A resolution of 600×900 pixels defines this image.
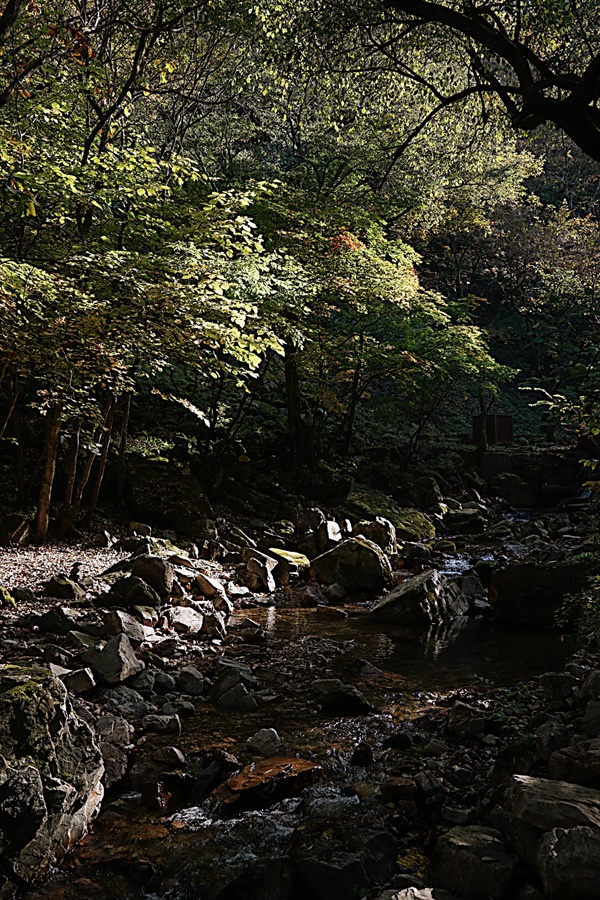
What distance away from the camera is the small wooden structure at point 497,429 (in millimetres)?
27672

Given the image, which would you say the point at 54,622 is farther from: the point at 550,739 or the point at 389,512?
the point at 389,512

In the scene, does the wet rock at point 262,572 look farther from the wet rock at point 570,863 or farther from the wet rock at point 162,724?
the wet rock at point 570,863

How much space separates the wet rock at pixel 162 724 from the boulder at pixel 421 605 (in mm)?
4778

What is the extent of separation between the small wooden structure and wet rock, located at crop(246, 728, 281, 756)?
23783mm

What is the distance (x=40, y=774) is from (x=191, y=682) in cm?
286

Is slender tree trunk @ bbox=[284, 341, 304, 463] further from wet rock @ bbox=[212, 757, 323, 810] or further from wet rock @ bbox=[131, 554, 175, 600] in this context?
wet rock @ bbox=[212, 757, 323, 810]

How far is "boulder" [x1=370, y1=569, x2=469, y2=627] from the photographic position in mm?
9484

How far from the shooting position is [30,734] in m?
3.57

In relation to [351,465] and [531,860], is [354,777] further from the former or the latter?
[351,465]

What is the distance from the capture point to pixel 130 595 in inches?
329

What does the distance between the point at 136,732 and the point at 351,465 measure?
14679 millimetres

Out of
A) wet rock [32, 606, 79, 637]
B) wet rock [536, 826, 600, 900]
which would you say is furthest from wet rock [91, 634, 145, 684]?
wet rock [536, 826, 600, 900]

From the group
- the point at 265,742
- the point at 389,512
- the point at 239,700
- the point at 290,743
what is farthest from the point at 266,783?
the point at 389,512

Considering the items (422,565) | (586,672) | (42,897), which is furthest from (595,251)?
(42,897)
